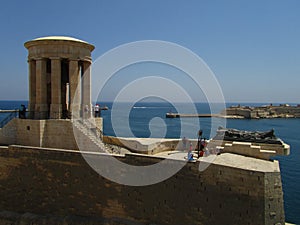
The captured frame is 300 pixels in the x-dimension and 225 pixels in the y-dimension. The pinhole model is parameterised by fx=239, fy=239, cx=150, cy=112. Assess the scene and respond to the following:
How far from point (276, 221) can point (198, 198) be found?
2.34 metres

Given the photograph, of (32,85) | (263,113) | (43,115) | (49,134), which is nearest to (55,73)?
(32,85)

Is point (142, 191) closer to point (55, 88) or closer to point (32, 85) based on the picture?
point (55, 88)

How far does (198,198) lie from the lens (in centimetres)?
791

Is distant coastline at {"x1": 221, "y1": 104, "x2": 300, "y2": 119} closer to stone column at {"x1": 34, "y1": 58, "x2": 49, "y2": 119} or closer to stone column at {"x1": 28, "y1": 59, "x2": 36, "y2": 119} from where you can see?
stone column at {"x1": 28, "y1": 59, "x2": 36, "y2": 119}

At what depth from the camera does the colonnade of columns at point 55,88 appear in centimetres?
1185

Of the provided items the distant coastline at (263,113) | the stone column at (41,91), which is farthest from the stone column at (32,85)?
the distant coastline at (263,113)

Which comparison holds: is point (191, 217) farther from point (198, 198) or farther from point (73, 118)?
point (73, 118)

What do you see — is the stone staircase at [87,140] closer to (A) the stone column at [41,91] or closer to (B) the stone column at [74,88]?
(B) the stone column at [74,88]

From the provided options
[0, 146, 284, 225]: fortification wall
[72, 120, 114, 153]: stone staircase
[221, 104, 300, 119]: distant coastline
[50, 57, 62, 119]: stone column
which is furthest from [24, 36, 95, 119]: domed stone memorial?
[221, 104, 300, 119]: distant coastline

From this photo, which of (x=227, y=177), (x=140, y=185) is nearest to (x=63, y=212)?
(x=140, y=185)

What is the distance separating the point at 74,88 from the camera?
1228 centimetres

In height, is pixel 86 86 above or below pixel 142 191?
above

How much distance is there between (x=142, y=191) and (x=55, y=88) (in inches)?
266

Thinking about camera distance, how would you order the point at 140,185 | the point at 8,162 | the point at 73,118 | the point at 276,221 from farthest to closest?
the point at 73,118, the point at 8,162, the point at 140,185, the point at 276,221
